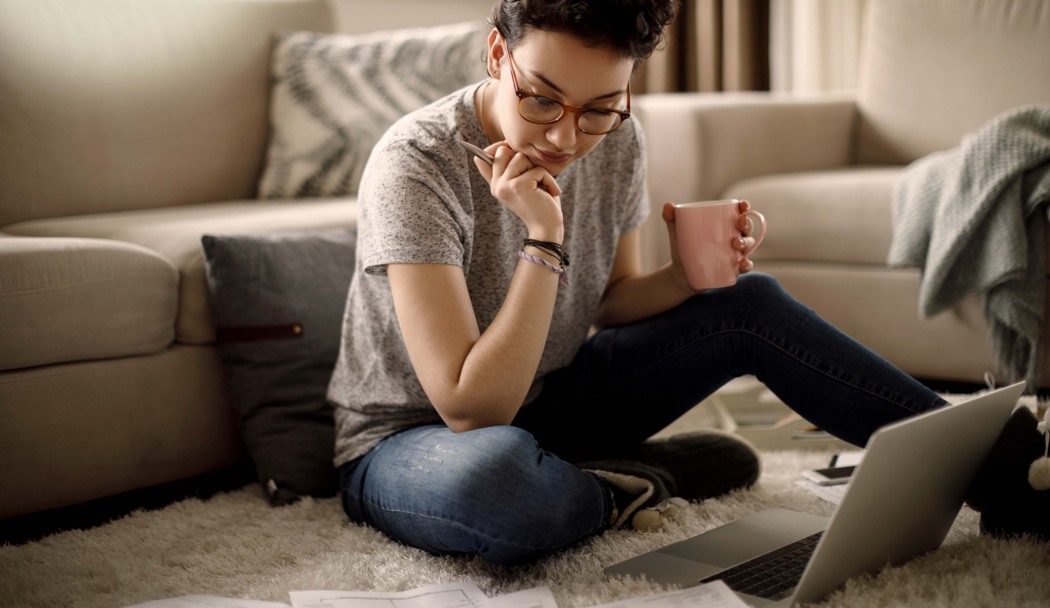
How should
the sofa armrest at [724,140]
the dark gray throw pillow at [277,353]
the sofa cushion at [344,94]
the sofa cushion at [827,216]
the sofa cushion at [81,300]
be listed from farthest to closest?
the sofa armrest at [724,140] < the sofa cushion at [344,94] < the sofa cushion at [827,216] < the dark gray throw pillow at [277,353] < the sofa cushion at [81,300]

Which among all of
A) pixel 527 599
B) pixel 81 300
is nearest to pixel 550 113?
pixel 527 599

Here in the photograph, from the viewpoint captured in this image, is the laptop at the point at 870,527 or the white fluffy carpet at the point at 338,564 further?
the white fluffy carpet at the point at 338,564

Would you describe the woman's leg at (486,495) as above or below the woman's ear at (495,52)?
below

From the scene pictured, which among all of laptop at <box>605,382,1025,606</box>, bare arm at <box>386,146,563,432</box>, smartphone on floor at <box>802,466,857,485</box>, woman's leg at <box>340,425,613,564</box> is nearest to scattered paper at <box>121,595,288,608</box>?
woman's leg at <box>340,425,613,564</box>

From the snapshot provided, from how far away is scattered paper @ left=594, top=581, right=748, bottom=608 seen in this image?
106 centimetres

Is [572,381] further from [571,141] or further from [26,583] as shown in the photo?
[26,583]

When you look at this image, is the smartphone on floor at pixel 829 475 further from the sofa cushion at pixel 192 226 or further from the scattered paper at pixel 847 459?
the sofa cushion at pixel 192 226

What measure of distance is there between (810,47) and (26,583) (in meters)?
3.14

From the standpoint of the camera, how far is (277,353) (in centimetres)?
160

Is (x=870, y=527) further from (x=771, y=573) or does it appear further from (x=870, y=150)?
(x=870, y=150)

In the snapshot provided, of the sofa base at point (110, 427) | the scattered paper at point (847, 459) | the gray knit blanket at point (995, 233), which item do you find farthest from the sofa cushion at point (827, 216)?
the sofa base at point (110, 427)

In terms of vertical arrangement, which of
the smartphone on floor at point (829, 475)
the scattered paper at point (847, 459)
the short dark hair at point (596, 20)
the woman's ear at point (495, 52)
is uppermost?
the short dark hair at point (596, 20)

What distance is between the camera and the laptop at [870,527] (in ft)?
3.17

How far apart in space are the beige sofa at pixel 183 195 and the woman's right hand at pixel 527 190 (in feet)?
2.20
